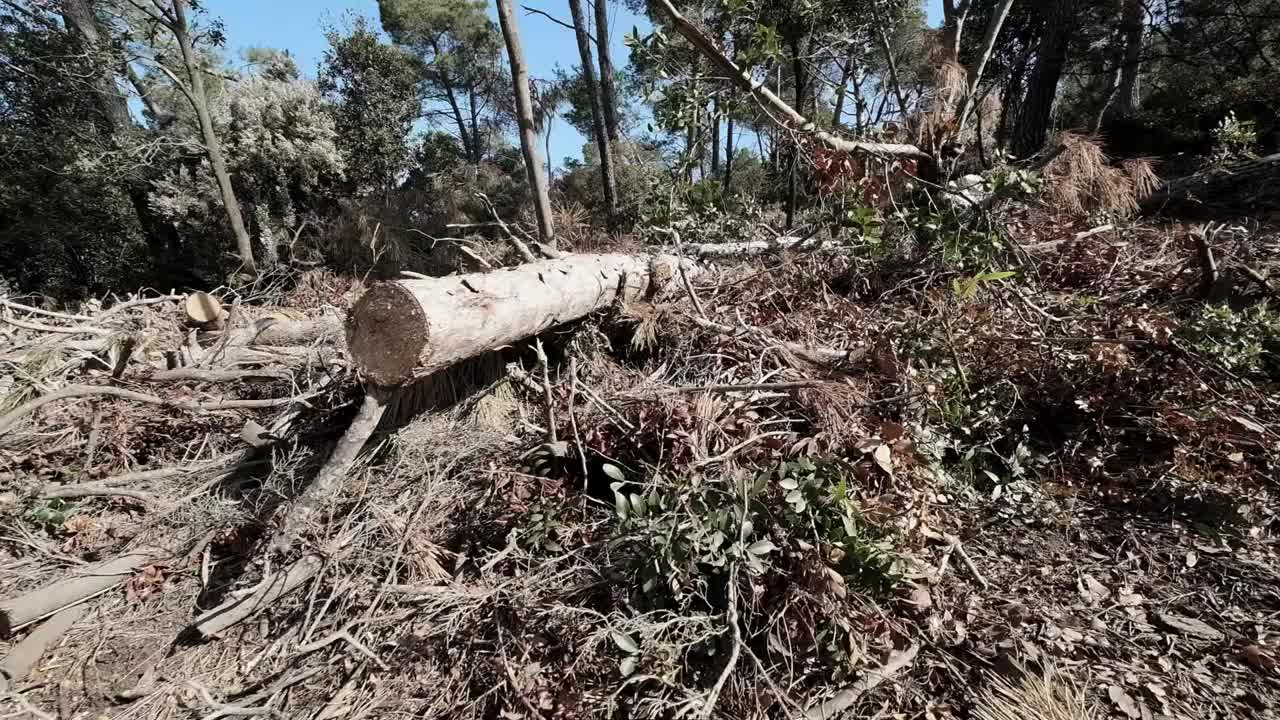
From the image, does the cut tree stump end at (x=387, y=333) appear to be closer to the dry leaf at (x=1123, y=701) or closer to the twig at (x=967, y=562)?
the twig at (x=967, y=562)

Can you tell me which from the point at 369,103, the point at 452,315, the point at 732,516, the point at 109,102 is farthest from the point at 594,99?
the point at 732,516

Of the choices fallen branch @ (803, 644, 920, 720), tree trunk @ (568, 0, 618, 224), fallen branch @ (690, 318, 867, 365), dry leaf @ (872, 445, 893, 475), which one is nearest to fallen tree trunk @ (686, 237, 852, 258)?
fallen branch @ (690, 318, 867, 365)

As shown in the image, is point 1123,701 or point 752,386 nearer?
point 1123,701

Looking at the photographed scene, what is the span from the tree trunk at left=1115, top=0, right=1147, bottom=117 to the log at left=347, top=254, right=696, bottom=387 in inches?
450

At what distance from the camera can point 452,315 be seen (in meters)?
2.27

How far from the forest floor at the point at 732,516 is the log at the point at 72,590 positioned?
0.07 metres

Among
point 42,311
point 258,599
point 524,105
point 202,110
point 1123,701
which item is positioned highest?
point 202,110

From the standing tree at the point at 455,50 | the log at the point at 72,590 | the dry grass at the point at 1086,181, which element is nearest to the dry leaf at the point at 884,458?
the dry grass at the point at 1086,181

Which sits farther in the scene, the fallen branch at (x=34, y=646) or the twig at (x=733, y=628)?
the fallen branch at (x=34, y=646)

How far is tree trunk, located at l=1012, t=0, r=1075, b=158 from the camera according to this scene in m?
6.37

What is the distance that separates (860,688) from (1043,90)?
7431 millimetres

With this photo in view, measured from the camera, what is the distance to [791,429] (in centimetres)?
245

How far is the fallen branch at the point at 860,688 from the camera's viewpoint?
1646 mm

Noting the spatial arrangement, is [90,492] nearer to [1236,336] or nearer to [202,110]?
[1236,336]
